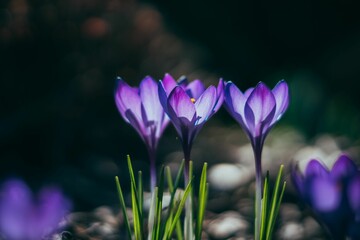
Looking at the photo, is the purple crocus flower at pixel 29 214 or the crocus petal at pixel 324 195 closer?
the purple crocus flower at pixel 29 214

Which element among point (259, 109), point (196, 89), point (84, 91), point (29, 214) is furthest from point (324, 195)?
point (84, 91)

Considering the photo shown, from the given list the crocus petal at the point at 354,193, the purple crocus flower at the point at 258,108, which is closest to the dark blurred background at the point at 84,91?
the purple crocus flower at the point at 258,108

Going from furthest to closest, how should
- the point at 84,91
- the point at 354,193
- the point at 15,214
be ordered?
the point at 84,91, the point at 354,193, the point at 15,214

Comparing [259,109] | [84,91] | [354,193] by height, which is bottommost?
[354,193]

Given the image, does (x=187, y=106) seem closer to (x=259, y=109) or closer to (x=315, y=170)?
(x=259, y=109)

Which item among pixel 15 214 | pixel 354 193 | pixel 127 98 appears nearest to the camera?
pixel 15 214

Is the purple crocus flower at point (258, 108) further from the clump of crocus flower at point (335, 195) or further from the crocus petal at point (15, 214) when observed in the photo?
the crocus petal at point (15, 214)
